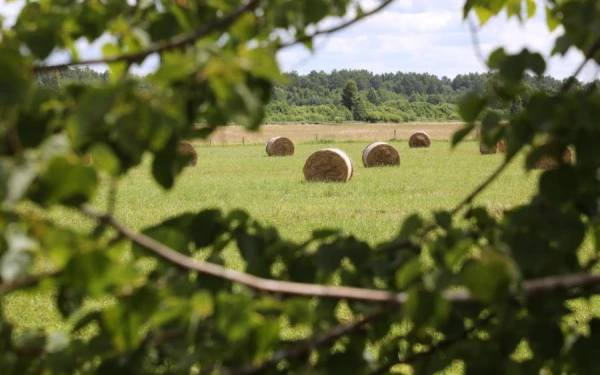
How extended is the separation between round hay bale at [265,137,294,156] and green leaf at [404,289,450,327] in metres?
36.7

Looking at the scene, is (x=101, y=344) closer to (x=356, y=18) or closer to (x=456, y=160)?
(x=356, y=18)

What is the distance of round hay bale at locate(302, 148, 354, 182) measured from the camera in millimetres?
23016

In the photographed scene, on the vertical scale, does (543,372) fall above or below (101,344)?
below

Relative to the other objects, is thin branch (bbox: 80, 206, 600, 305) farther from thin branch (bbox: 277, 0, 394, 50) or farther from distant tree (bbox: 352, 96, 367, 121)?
distant tree (bbox: 352, 96, 367, 121)

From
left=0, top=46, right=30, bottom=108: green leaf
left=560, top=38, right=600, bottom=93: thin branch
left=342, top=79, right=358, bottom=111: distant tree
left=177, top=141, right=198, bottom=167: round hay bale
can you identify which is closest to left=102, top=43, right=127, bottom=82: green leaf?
left=177, top=141, right=198, bottom=167: round hay bale

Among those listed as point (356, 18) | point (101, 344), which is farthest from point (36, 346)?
point (356, 18)

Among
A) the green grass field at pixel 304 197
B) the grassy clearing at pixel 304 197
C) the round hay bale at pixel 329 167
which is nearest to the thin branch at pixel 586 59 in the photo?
the grassy clearing at pixel 304 197

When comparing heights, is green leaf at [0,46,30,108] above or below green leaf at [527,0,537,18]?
above

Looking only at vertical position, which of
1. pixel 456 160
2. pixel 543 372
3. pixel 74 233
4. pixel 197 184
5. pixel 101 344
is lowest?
pixel 456 160

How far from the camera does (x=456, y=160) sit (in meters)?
30.5

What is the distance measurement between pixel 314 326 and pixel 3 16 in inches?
41.1

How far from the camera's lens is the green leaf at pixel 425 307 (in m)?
1.10

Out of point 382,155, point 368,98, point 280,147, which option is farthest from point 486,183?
point 368,98

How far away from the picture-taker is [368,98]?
483 ft
